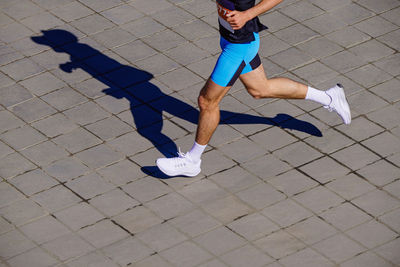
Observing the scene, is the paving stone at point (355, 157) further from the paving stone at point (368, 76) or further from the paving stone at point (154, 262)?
the paving stone at point (154, 262)

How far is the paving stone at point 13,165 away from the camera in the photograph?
340 inches

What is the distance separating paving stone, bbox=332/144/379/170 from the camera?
870 cm

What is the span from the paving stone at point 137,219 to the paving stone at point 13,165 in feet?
3.81

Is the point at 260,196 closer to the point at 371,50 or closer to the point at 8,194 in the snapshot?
the point at 8,194

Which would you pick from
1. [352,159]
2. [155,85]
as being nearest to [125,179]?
[155,85]

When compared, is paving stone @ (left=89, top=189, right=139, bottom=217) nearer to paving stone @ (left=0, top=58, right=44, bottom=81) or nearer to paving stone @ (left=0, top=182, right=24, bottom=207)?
paving stone @ (left=0, top=182, right=24, bottom=207)

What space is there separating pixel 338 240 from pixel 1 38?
491cm

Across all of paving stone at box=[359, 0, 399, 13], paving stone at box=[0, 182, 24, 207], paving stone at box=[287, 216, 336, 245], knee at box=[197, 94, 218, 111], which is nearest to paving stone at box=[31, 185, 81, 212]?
paving stone at box=[0, 182, 24, 207]

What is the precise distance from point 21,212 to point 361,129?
3.45m

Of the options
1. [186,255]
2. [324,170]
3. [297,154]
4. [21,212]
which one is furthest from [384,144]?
[21,212]

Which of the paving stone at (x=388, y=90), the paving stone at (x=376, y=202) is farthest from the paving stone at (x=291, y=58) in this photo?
the paving stone at (x=376, y=202)

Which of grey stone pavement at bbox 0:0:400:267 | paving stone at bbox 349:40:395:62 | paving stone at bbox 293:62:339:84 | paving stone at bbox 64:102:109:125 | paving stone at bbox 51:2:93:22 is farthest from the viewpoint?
paving stone at bbox 51:2:93:22

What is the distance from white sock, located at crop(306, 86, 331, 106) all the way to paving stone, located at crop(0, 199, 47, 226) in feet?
9.10

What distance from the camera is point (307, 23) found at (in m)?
10.8
